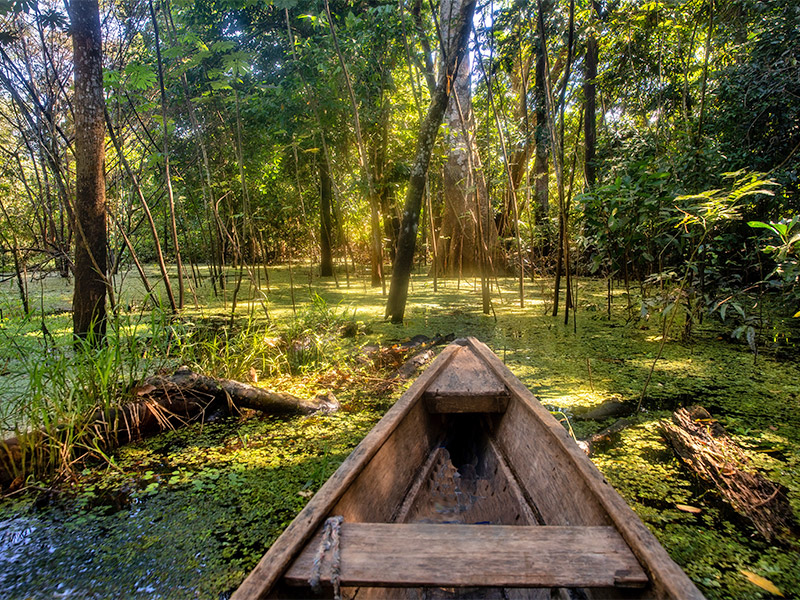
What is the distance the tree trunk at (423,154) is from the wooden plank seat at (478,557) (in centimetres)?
321

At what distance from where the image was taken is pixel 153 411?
216 centimetres

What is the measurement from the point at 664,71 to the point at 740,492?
6.61m

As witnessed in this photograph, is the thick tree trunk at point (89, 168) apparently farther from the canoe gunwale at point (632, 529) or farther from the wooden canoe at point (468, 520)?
the canoe gunwale at point (632, 529)

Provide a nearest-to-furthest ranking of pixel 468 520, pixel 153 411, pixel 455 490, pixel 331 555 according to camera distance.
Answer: pixel 331 555 < pixel 468 520 < pixel 455 490 < pixel 153 411

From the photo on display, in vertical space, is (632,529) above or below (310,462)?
above

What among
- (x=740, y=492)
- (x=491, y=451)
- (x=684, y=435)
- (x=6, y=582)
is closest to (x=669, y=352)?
(x=684, y=435)

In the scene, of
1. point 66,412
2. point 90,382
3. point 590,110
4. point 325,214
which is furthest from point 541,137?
point 66,412

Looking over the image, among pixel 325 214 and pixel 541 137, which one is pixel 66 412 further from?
pixel 541 137

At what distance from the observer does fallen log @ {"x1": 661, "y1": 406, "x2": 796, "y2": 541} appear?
4.66 ft

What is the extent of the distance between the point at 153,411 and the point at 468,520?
162 cm

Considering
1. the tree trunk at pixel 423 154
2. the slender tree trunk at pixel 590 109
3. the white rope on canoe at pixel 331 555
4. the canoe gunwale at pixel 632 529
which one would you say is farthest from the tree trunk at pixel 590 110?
the white rope on canoe at pixel 331 555

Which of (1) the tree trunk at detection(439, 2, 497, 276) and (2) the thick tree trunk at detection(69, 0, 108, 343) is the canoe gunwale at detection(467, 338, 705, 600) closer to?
(2) the thick tree trunk at detection(69, 0, 108, 343)

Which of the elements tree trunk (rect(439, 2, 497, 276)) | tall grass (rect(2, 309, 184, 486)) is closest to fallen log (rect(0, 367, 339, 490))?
tall grass (rect(2, 309, 184, 486))

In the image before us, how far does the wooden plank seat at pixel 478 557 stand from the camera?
815mm
